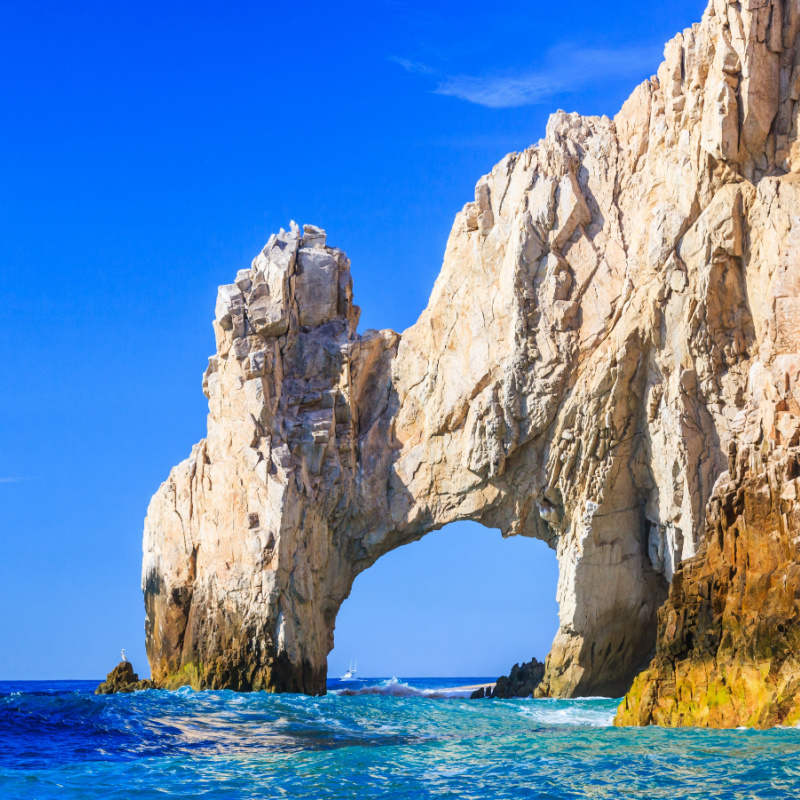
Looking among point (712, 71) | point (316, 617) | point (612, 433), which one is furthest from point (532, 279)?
point (316, 617)

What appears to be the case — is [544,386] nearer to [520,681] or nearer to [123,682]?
[520,681]

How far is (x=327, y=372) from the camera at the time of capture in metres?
30.1

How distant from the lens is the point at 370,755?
14.8 metres

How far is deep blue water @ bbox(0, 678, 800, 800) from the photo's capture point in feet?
37.2

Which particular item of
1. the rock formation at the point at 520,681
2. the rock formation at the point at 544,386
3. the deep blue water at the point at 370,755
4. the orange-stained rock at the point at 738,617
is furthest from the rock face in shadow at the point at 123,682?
the orange-stained rock at the point at 738,617

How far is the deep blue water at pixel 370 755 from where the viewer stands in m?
11.3

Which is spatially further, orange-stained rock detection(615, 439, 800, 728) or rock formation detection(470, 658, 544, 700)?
rock formation detection(470, 658, 544, 700)

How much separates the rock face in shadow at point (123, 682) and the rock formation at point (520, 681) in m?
10.6

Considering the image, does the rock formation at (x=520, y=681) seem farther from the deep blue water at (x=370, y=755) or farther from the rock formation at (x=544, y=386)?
the deep blue water at (x=370, y=755)

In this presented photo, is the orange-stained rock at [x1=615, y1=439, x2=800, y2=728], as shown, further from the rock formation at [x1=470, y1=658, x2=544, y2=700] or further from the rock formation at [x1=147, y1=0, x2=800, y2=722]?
the rock formation at [x1=470, y1=658, x2=544, y2=700]

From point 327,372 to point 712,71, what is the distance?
1417 cm

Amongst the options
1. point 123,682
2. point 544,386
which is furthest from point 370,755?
point 123,682

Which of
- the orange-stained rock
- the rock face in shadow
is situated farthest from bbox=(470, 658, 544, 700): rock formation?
the orange-stained rock

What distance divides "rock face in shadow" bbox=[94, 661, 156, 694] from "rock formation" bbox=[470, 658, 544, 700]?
→ 416 inches
